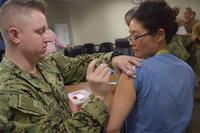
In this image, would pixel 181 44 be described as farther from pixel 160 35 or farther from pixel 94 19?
pixel 94 19

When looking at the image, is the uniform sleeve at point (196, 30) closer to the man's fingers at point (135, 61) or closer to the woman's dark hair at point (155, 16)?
the woman's dark hair at point (155, 16)

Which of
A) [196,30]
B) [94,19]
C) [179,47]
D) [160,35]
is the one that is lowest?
[179,47]

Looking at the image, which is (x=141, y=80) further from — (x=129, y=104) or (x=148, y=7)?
(x=148, y=7)

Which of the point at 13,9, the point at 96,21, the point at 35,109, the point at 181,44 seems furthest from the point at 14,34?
the point at 96,21

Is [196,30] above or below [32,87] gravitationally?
below

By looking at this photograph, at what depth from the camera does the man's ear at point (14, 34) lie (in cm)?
111

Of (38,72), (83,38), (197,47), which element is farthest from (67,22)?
(38,72)

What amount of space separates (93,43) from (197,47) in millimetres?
2916

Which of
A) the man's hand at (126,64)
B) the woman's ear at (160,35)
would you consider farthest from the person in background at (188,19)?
the man's hand at (126,64)

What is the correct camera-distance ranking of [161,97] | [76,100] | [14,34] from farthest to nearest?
[76,100], [161,97], [14,34]

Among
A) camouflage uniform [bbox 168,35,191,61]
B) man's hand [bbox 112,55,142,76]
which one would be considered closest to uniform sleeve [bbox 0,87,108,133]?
man's hand [bbox 112,55,142,76]

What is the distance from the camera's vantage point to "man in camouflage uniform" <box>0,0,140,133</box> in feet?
3.22

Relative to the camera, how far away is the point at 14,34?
1.11 m

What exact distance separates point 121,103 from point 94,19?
19.2 ft
